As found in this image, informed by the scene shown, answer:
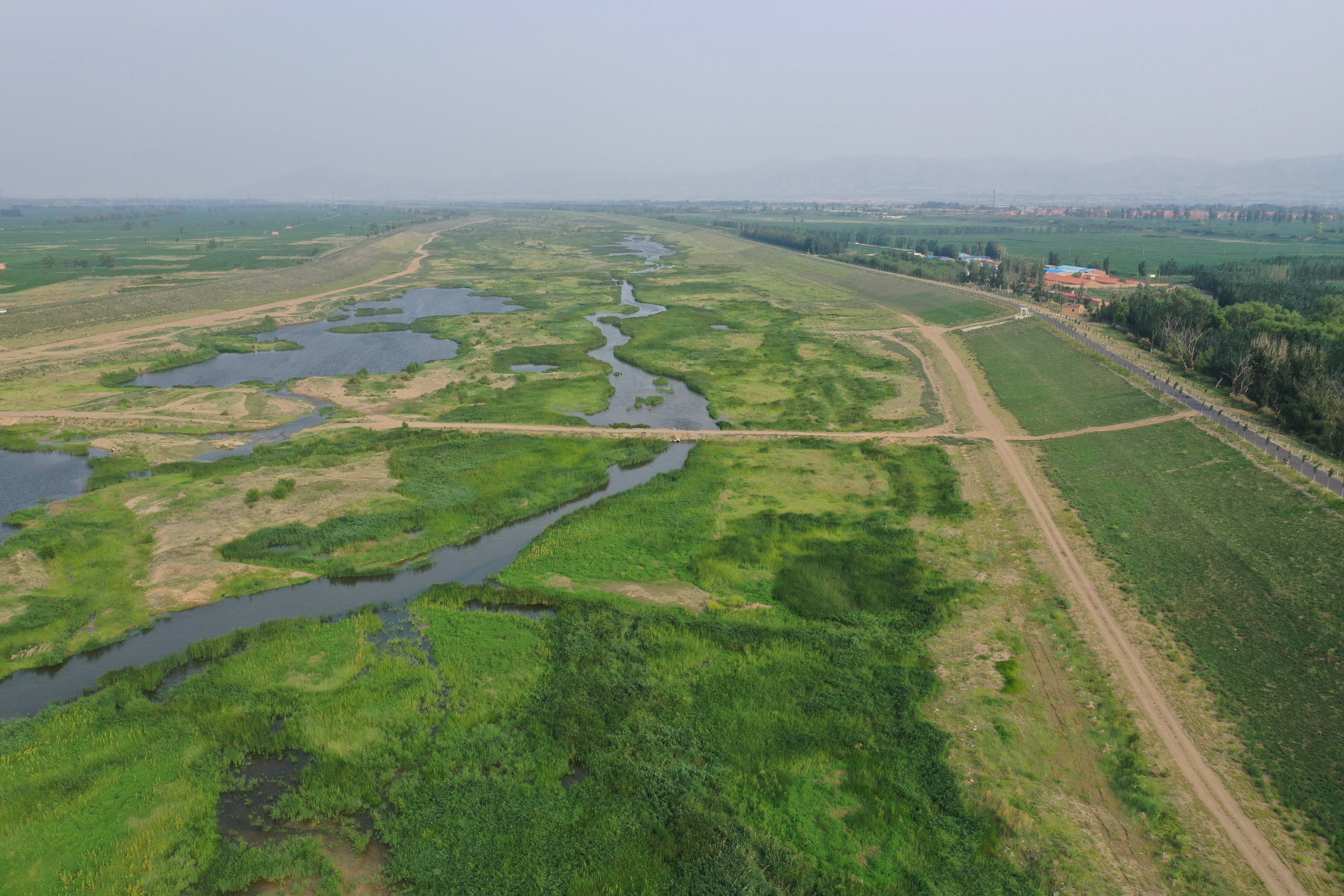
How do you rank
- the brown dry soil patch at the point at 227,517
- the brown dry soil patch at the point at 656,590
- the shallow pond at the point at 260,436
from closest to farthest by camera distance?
1. the brown dry soil patch at the point at 656,590
2. the brown dry soil patch at the point at 227,517
3. the shallow pond at the point at 260,436

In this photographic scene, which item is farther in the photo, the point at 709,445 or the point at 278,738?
the point at 709,445

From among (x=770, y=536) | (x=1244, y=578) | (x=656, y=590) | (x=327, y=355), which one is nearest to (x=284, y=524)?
(x=656, y=590)

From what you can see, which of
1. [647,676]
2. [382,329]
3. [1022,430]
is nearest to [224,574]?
[647,676]

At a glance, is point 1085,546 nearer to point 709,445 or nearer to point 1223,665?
point 1223,665

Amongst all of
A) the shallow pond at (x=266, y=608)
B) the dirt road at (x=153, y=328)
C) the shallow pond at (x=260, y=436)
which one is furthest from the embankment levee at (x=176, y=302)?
the shallow pond at (x=266, y=608)

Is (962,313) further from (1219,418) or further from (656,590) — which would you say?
(656,590)

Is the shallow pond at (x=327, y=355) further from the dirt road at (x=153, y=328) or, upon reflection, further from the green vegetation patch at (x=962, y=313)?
the green vegetation patch at (x=962, y=313)

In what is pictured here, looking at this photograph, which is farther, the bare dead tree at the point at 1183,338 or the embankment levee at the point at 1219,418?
the bare dead tree at the point at 1183,338
